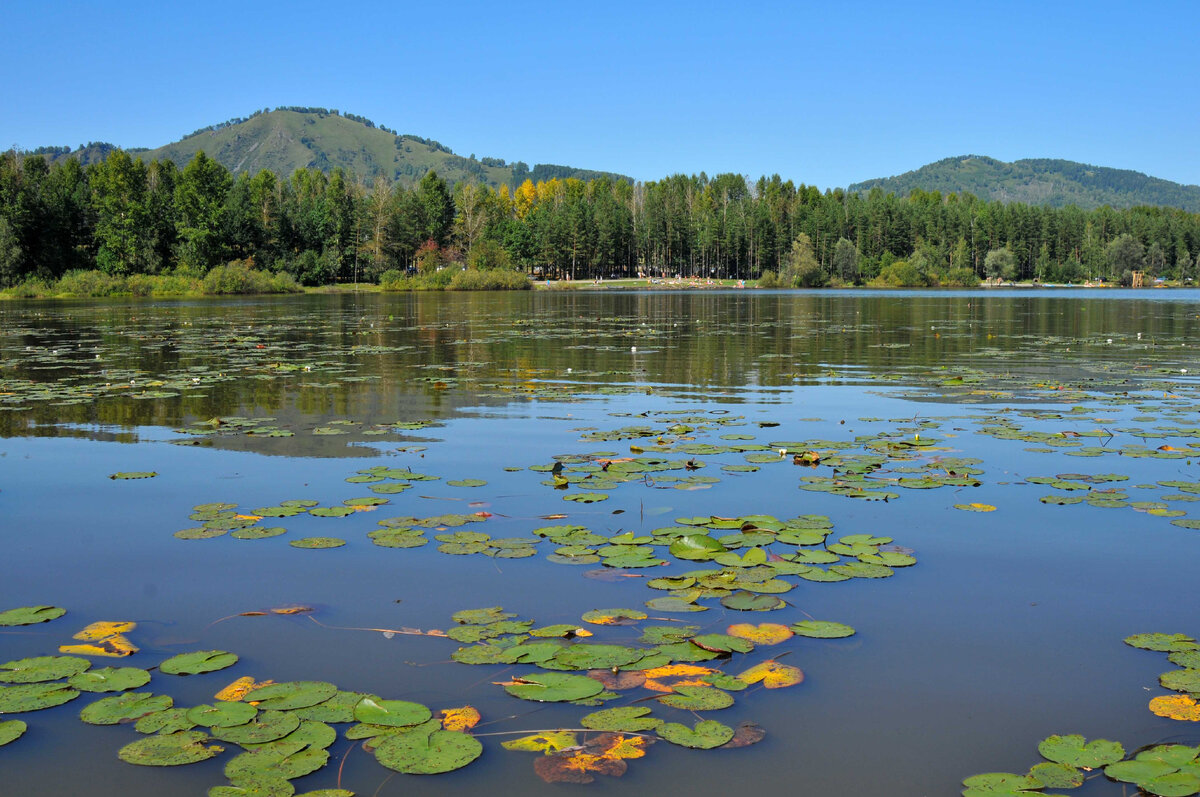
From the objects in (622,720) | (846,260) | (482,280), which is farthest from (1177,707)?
(846,260)

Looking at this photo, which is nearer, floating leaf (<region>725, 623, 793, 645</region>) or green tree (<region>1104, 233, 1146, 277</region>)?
floating leaf (<region>725, 623, 793, 645</region>)

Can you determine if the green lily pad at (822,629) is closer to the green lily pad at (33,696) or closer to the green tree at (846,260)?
the green lily pad at (33,696)

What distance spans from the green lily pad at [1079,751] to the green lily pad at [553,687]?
1771 millimetres

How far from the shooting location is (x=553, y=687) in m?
3.71

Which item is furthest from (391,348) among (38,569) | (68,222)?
(68,222)

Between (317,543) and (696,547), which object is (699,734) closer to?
(696,547)

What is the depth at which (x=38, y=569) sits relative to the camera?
5.40m

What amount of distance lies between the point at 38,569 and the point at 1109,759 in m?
5.88

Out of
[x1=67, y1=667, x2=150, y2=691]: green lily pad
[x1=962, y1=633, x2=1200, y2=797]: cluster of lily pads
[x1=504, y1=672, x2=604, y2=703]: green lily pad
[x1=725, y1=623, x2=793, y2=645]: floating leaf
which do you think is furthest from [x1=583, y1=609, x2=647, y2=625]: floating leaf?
[x1=67, y1=667, x2=150, y2=691]: green lily pad

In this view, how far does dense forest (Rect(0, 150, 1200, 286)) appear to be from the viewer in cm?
7550

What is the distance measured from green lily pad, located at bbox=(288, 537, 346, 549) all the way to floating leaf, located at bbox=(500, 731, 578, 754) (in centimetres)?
290

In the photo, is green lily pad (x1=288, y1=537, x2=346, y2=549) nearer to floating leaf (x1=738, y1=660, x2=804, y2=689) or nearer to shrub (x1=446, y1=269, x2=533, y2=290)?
floating leaf (x1=738, y1=660, x2=804, y2=689)

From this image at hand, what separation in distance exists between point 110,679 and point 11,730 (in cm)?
46

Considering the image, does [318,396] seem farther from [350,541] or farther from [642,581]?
[642,581]
